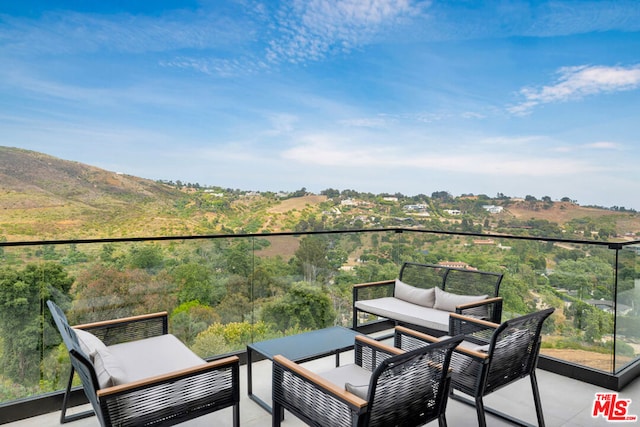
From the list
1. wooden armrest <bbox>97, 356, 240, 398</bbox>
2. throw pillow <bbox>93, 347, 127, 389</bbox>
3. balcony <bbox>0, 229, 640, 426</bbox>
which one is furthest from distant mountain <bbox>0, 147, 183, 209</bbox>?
wooden armrest <bbox>97, 356, 240, 398</bbox>

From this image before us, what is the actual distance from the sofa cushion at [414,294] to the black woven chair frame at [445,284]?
0.10 metres

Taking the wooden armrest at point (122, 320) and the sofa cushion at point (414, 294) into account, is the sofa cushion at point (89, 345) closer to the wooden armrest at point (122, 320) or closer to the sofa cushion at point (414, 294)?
the wooden armrest at point (122, 320)

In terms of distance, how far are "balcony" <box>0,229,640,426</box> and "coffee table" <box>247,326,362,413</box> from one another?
285mm

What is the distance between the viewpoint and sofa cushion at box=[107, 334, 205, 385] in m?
2.31

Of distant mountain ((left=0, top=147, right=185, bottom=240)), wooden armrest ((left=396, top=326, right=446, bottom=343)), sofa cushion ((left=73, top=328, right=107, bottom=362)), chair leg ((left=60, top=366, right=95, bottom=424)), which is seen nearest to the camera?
sofa cushion ((left=73, top=328, right=107, bottom=362))

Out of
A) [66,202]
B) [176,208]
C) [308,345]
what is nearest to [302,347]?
[308,345]

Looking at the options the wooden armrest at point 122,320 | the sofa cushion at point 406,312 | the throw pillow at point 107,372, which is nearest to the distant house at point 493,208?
the sofa cushion at point 406,312

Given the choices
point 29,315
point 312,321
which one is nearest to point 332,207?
point 312,321

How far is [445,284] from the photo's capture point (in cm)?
425

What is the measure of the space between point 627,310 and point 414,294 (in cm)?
174

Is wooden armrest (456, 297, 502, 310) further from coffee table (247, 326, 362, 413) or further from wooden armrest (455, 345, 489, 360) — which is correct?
wooden armrest (455, 345, 489, 360)

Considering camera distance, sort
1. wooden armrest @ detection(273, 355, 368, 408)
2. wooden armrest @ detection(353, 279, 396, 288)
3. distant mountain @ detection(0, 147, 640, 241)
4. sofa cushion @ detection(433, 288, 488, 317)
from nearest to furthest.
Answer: wooden armrest @ detection(273, 355, 368, 408) → sofa cushion @ detection(433, 288, 488, 317) → wooden armrest @ detection(353, 279, 396, 288) → distant mountain @ detection(0, 147, 640, 241)

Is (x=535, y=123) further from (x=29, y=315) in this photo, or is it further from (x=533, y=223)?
(x=29, y=315)

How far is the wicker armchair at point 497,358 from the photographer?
2264 mm
